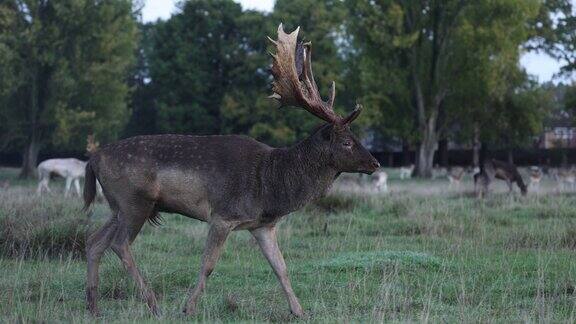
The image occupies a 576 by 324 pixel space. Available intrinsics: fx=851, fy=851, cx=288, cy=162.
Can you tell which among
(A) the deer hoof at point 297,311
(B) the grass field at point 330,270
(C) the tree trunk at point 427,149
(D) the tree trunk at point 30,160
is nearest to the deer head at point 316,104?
(B) the grass field at point 330,270

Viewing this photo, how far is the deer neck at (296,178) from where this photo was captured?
308 inches

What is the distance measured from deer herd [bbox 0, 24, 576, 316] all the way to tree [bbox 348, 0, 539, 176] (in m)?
35.9

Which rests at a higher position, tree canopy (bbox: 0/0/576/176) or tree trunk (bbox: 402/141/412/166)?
tree canopy (bbox: 0/0/576/176)

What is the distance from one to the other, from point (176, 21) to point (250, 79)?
585cm

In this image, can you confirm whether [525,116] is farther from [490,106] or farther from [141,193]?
[141,193]

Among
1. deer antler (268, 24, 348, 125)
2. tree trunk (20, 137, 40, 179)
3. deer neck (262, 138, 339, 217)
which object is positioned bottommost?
tree trunk (20, 137, 40, 179)

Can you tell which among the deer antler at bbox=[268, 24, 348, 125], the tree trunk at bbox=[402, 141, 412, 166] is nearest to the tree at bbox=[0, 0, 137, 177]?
the tree trunk at bbox=[402, 141, 412, 166]

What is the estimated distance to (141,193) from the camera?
795 centimetres

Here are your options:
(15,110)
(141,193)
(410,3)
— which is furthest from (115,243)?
(410,3)

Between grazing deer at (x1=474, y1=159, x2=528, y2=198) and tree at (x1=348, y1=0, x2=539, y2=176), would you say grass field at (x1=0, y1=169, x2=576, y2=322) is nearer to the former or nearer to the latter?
grazing deer at (x1=474, y1=159, x2=528, y2=198)

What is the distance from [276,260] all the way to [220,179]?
90 centimetres

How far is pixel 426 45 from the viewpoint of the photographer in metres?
45.9

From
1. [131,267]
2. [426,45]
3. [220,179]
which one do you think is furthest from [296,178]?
[426,45]

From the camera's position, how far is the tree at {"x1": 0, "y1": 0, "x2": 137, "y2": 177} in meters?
38.6
